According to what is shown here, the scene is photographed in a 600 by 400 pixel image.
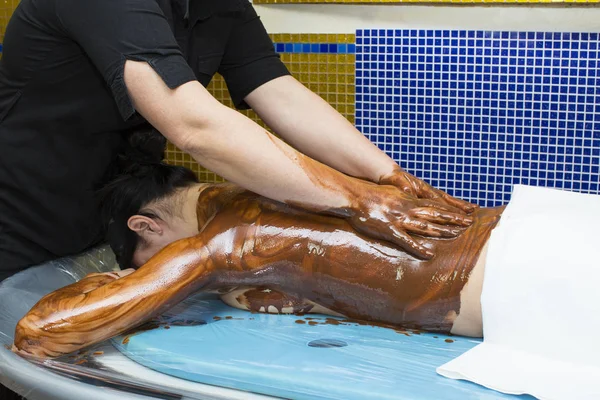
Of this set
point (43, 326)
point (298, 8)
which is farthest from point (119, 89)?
point (298, 8)

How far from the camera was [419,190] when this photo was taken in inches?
76.0

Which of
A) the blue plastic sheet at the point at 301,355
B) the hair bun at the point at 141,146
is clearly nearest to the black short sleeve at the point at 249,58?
the hair bun at the point at 141,146

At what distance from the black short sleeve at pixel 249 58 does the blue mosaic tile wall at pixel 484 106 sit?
80 cm

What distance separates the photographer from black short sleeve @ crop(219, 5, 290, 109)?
2166 millimetres

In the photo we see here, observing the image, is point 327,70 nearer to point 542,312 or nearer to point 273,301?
point 273,301

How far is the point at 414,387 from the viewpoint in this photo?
4.76ft

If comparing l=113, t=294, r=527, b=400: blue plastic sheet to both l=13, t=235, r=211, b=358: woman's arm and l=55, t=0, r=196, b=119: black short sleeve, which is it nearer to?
l=13, t=235, r=211, b=358: woman's arm

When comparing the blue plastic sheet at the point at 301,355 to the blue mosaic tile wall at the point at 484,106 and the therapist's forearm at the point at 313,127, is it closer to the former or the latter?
the therapist's forearm at the point at 313,127

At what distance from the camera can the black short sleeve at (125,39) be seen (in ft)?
5.13

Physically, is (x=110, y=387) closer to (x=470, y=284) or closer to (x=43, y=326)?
(x=43, y=326)

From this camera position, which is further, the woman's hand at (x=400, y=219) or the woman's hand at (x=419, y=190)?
the woman's hand at (x=419, y=190)

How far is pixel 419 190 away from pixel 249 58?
64cm

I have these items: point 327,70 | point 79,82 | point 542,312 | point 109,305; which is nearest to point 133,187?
point 79,82

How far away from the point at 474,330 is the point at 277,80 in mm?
927
